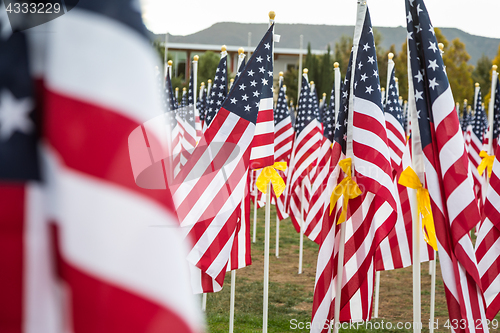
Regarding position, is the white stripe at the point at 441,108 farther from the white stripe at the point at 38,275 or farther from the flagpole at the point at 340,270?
the white stripe at the point at 38,275

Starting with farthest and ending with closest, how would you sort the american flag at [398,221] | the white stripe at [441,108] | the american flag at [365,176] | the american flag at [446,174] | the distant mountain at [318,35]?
1. the distant mountain at [318,35]
2. the american flag at [398,221]
3. the american flag at [365,176]
4. the white stripe at [441,108]
5. the american flag at [446,174]

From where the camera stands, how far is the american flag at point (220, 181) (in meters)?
4.23

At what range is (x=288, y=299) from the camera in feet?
25.2

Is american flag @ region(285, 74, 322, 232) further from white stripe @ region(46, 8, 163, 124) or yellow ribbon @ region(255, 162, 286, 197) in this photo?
white stripe @ region(46, 8, 163, 124)

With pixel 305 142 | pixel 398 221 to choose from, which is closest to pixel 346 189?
pixel 398 221

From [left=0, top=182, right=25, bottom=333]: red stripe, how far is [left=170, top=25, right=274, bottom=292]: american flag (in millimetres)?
3504

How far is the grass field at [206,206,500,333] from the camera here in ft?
21.3

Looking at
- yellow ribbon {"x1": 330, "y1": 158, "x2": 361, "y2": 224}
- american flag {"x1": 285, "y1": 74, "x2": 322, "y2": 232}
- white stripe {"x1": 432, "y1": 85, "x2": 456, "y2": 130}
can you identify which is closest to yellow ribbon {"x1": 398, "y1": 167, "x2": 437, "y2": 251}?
white stripe {"x1": 432, "y1": 85, "x2": 456, "y2": 130}

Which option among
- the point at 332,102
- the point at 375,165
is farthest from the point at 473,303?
the point at 332,102

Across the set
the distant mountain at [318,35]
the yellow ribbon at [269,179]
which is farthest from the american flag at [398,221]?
the distant mountain at [318,35]

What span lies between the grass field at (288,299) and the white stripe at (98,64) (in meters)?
5.73

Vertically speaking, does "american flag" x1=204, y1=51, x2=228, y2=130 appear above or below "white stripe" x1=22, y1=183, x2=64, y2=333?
below

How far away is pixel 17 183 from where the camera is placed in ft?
2.34

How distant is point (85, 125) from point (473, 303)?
2948mm
